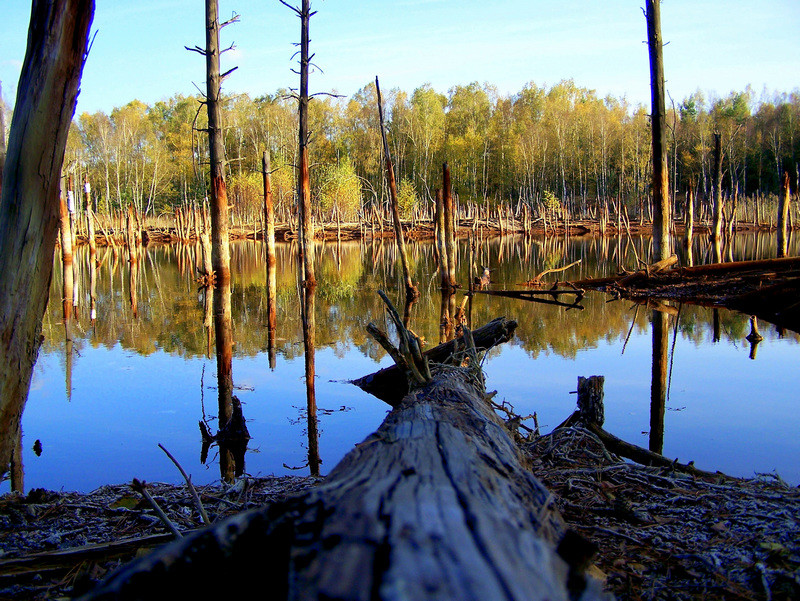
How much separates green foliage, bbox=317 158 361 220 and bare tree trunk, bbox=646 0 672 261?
3145cm

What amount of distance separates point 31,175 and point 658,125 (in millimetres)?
13243

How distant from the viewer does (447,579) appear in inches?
50.3

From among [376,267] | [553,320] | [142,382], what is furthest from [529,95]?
[142,382]

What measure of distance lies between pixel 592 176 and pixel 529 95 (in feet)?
44.6

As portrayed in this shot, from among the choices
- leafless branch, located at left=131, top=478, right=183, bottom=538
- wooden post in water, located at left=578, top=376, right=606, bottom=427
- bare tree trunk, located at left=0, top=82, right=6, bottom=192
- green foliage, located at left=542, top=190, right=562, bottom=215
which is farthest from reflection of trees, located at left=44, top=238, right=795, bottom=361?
green foliage, located at left=542, top=190, right=562, bottom=215

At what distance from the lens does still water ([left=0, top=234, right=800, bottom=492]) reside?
14.8 feet

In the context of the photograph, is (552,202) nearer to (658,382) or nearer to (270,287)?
(270,287)

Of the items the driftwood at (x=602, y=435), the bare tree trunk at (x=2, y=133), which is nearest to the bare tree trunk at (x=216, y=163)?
the bare tree trunk at (x=2, y=133)

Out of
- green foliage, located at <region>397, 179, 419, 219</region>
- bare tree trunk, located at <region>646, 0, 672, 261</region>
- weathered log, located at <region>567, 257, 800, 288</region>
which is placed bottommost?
weathered log, located at <region>567, 257, 800, 288</region>

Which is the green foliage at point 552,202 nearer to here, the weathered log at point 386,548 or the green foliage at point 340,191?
the green foliage at point 340,191

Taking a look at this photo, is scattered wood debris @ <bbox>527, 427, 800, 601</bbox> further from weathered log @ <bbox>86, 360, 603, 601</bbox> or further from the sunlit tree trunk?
the sunlit tree trunk

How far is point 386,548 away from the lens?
1.37 m

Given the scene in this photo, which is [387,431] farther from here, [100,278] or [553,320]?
[100,278]

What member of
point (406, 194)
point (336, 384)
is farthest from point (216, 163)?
point (406, 194)
